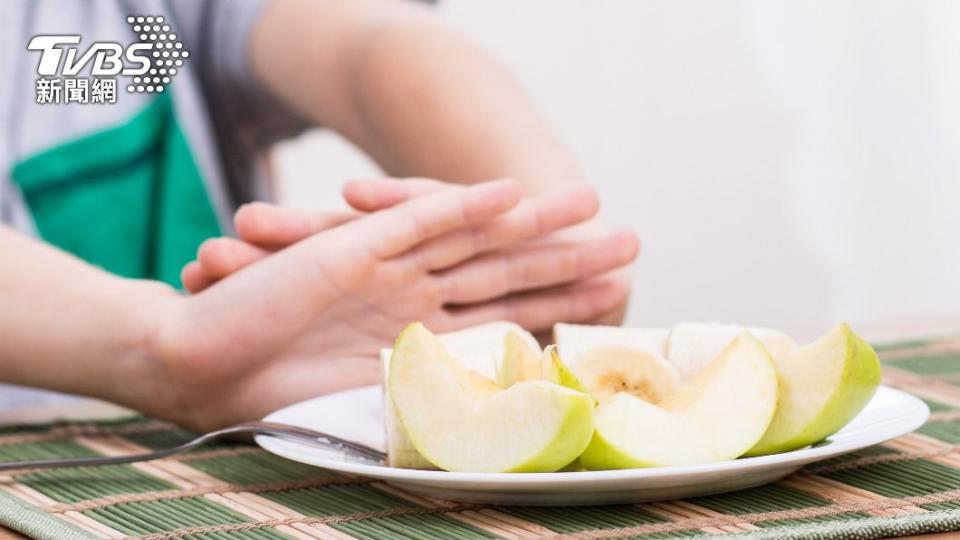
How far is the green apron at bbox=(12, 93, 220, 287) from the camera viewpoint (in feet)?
5.55

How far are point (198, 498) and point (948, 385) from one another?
0.52 m

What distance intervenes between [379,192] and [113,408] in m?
0.27

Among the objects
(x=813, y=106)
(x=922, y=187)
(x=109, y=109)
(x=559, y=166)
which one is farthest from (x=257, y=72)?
(x=922, y=187)

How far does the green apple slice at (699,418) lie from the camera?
547 mm

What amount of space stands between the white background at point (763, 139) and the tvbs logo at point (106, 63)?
3.61 feet

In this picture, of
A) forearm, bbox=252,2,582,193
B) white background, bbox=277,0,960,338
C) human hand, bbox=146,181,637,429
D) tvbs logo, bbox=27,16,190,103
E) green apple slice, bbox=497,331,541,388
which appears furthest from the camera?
white background, bbox=277,0,960,338

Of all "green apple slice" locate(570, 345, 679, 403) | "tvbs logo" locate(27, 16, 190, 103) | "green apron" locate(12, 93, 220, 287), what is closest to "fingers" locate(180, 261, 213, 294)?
"green apple slice" locate(570, 345, 679, 403)

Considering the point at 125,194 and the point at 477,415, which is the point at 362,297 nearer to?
the point at 477,415

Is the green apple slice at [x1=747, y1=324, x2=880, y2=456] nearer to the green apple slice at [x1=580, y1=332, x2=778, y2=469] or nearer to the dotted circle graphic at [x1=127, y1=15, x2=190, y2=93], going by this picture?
the green apple slice at [x1=580, y1=332, x2=778, y2=469]

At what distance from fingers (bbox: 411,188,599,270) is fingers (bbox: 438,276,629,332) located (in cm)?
5

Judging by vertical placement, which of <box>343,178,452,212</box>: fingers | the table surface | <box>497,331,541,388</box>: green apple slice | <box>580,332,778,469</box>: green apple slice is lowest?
the table surface

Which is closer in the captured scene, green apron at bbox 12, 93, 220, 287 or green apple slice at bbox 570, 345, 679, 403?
green apple slice at bbox 570, 345, 679, 403

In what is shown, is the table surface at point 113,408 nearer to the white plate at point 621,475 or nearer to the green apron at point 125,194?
the white plate at point 621,475

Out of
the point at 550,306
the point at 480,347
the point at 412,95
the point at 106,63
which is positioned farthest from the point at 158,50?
the point at 480,347
